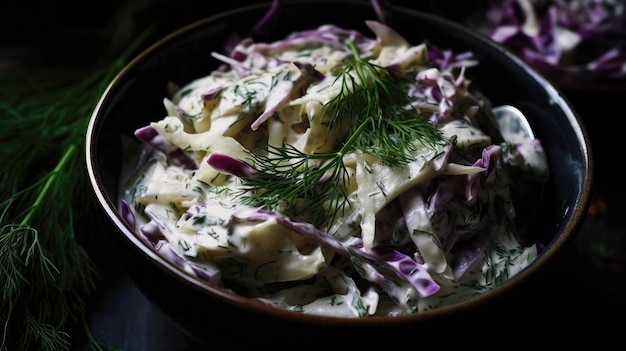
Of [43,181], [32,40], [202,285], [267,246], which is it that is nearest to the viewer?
[202,285]

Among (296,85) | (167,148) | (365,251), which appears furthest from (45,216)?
(365,251)

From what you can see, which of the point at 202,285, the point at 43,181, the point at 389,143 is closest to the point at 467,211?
the point at 389,143

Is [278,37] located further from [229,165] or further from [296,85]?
[229,165]

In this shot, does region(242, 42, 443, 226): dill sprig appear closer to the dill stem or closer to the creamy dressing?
the creamy dressing

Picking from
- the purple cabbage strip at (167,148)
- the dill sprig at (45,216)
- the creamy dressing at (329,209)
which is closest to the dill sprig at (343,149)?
the creamy dressing at (329,209)

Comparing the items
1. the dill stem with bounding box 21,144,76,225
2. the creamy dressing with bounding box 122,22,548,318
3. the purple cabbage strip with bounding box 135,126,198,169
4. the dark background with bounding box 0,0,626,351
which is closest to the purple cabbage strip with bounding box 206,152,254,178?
the creamy dressing with bounding box 122,22,548,318

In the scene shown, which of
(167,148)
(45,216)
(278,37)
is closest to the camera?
(167,148)

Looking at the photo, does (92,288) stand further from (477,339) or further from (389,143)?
(477,339)

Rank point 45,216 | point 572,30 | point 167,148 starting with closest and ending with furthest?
point 167,148 < point 45,216 < point 572,30
